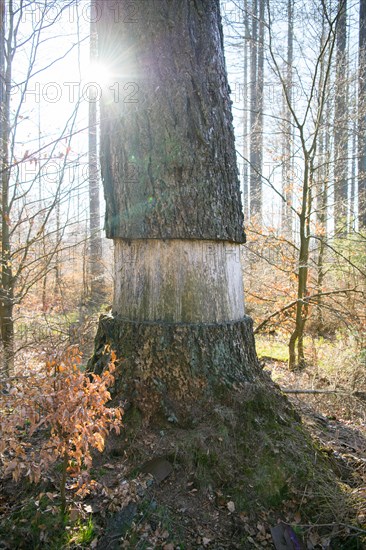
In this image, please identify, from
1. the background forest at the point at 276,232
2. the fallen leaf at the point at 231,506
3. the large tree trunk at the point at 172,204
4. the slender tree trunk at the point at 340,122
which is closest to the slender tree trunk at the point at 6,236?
the background forest at the point at 276,232

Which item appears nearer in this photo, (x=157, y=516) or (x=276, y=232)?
(x=157, y=516)

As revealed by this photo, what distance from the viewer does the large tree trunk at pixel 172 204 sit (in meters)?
2.17

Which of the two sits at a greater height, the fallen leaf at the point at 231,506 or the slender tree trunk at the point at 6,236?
the slender tree trunk at the point at 6,236

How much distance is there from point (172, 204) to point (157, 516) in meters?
1.64

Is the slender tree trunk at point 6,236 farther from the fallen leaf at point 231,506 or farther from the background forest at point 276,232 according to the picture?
the fallen leaf at point 231,506

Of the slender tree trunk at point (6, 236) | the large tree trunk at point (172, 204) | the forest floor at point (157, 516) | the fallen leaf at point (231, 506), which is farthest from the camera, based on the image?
the slender tree trunk at point (6, 236)

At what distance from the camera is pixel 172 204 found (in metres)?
2.18

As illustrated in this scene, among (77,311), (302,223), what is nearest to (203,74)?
(302,223)

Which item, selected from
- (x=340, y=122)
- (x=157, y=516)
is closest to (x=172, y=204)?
(x=157, y=516)

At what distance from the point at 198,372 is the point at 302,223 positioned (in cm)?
398

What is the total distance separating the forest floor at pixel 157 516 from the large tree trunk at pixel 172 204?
38cm

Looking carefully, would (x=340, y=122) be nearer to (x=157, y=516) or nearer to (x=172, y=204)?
(x=172, y=204)

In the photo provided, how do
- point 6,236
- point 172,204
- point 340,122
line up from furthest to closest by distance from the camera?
point 340,122 → point 6,236 → point 172,204

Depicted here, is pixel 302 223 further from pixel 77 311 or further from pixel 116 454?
pixel 77 311
